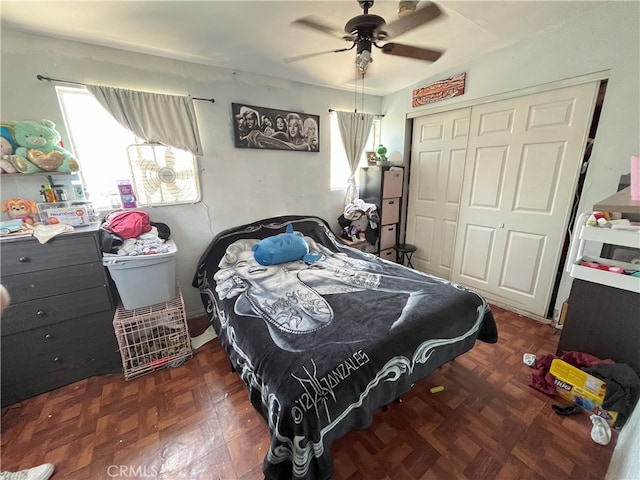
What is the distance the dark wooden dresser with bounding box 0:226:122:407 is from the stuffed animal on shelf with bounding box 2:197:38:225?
397 millimetres

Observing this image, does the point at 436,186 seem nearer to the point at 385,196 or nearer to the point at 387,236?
the point at 385,196

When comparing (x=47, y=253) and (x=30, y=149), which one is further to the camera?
(x=30, y=149)

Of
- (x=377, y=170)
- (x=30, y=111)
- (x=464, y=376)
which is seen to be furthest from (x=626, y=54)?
(x=30, y=111)

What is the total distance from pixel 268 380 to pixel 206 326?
5.27 feet

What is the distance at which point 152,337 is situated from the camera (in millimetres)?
1995

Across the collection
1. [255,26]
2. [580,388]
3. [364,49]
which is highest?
[255,26]

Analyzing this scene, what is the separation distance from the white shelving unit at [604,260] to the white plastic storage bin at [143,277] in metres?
2.78

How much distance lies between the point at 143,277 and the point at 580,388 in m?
2.94

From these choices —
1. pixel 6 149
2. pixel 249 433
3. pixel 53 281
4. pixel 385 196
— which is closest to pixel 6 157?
pixel 6 149

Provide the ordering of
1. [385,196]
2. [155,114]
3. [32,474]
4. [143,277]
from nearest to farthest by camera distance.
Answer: [32,474]
[143,277]
[155,114]
[385,196]

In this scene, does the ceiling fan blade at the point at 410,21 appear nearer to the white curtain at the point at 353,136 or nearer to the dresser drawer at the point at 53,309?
the white curtain at the point at 353,136

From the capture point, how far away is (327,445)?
1015 mm

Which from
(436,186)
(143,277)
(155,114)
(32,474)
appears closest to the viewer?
(32,474)

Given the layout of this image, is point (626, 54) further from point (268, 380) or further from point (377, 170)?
point (268, 380)
